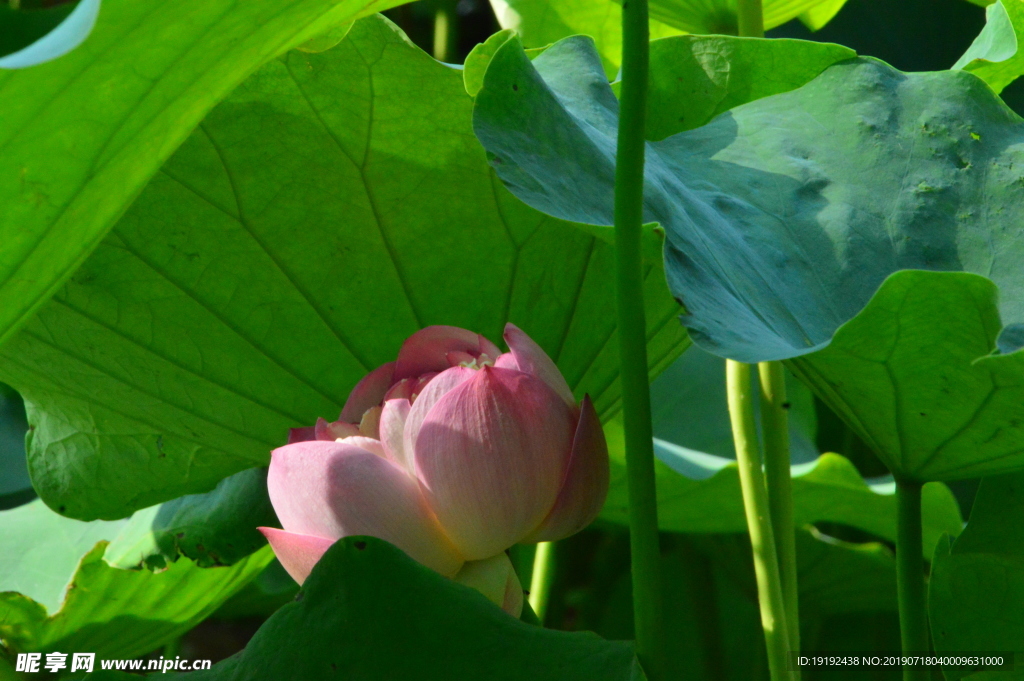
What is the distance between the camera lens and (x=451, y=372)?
0.42 m

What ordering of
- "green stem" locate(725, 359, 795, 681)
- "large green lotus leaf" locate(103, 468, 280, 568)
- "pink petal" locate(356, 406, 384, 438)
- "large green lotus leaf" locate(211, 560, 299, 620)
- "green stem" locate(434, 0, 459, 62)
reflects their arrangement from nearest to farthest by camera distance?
"pink petal" locate(356, 406, 384, 438) → "green stem" locate(725, 359, 795, 681) → "large green lotus leaf" locate(103, 468, 280, 568) → "large green lotus leaf" locate(211, 560, 299, 620) → "green stem" locate(434, 0, 459, 62)

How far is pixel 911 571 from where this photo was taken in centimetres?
51

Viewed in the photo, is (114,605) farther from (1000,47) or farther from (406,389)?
(1000,47)

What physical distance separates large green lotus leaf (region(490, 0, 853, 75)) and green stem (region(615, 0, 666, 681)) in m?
0.45

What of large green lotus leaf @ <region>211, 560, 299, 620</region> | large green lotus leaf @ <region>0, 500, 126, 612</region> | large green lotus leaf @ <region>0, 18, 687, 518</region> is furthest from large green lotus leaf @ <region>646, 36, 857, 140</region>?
large green lotus leaf @ <region>0, 500, 126, 612</region>

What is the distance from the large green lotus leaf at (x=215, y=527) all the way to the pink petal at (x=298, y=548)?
28 cm

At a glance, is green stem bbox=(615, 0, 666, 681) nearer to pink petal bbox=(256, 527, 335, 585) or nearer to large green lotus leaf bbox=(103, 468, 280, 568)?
pink petal bbox=(256, 527, 335, 585)

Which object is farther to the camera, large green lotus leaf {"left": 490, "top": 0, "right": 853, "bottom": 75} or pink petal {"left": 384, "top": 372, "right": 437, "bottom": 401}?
large green lotus leaf {"left": 490, "top": 0, "right": 853, "bottom": 75}

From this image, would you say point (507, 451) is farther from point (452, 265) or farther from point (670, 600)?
point (670, 600)

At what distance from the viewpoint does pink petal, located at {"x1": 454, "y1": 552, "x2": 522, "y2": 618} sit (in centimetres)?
43

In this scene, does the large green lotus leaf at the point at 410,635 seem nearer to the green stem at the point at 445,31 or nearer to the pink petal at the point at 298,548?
the pink petal at the point at 298,548

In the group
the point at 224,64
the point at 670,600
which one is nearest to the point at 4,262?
the point at 224,64

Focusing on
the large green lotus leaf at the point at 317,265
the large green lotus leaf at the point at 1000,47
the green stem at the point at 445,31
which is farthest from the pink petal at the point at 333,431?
the green stem at the point at 445,31

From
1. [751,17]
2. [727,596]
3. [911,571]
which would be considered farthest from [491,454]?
[727,596]
